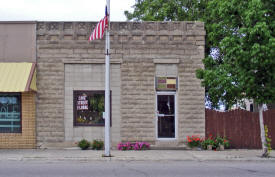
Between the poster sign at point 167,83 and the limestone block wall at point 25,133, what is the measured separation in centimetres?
519

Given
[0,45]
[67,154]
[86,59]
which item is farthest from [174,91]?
[0,45]

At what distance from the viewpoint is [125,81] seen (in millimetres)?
16203

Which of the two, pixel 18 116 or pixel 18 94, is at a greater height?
pixel 18 94

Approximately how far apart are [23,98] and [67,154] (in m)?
3.36

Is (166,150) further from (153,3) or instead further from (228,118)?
(153,3)

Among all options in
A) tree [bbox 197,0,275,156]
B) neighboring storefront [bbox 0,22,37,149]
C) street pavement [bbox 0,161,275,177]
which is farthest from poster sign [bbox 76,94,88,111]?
tree [bbox 197,0,275,156]

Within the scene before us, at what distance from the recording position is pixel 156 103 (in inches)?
643

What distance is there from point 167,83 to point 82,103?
363cm

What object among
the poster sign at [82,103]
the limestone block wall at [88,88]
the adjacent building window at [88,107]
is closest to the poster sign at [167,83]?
the limestone block wall at [88,88]

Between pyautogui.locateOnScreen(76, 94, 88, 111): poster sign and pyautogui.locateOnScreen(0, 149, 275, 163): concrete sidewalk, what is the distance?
1.79m

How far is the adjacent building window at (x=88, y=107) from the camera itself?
53.1ft

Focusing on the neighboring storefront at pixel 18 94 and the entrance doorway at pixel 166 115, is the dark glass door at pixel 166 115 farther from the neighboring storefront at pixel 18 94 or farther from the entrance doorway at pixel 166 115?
the neighboring storefront at pixel 18 94

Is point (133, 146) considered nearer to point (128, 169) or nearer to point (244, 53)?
point (128, 169)

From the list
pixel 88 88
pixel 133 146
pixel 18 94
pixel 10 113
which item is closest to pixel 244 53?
pixel 133 146
